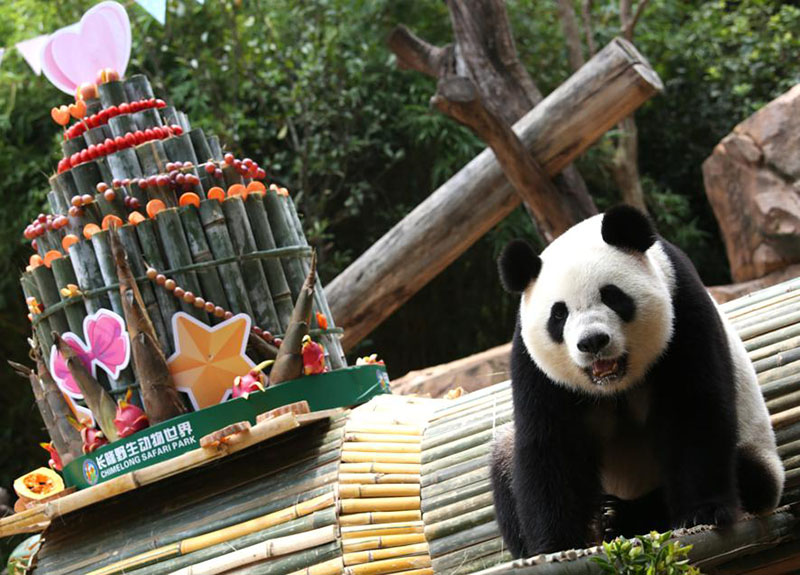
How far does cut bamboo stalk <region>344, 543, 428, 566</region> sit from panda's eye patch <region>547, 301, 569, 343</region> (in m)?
0.92

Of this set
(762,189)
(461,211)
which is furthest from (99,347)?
(762,189)

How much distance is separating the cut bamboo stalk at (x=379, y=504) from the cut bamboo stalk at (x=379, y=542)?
11 cm

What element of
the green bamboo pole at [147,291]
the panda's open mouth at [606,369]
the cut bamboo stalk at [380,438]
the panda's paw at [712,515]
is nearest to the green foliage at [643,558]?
the panda's paw at [712,515]

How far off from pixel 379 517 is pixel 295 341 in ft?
2.05

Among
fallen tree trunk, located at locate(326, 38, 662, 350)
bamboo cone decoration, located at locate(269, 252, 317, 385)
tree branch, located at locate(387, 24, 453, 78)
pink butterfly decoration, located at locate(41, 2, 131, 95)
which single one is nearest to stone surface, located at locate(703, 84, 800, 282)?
fallen tree trunk, located at locate(326, 38, 662, 350)

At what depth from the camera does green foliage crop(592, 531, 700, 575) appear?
1819 mm

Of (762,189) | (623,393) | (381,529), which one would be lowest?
(381,529)

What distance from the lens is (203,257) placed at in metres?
3.24

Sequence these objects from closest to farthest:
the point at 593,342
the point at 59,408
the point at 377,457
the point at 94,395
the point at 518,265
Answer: the point at 593,342 < the point at 518,265 < the point at 377,457 < the point at 94,395 < the point at 59,408

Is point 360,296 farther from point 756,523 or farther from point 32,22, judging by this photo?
point 32,22

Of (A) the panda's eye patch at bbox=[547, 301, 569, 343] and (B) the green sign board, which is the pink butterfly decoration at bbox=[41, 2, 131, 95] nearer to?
(B) the green sign board

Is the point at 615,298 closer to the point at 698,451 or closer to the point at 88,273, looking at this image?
the point at 698,451

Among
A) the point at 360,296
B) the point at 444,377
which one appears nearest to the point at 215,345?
the point at 360,296

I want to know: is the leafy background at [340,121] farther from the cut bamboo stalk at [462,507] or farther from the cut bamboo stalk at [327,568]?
the cut bamboo stalk at [327,568]
